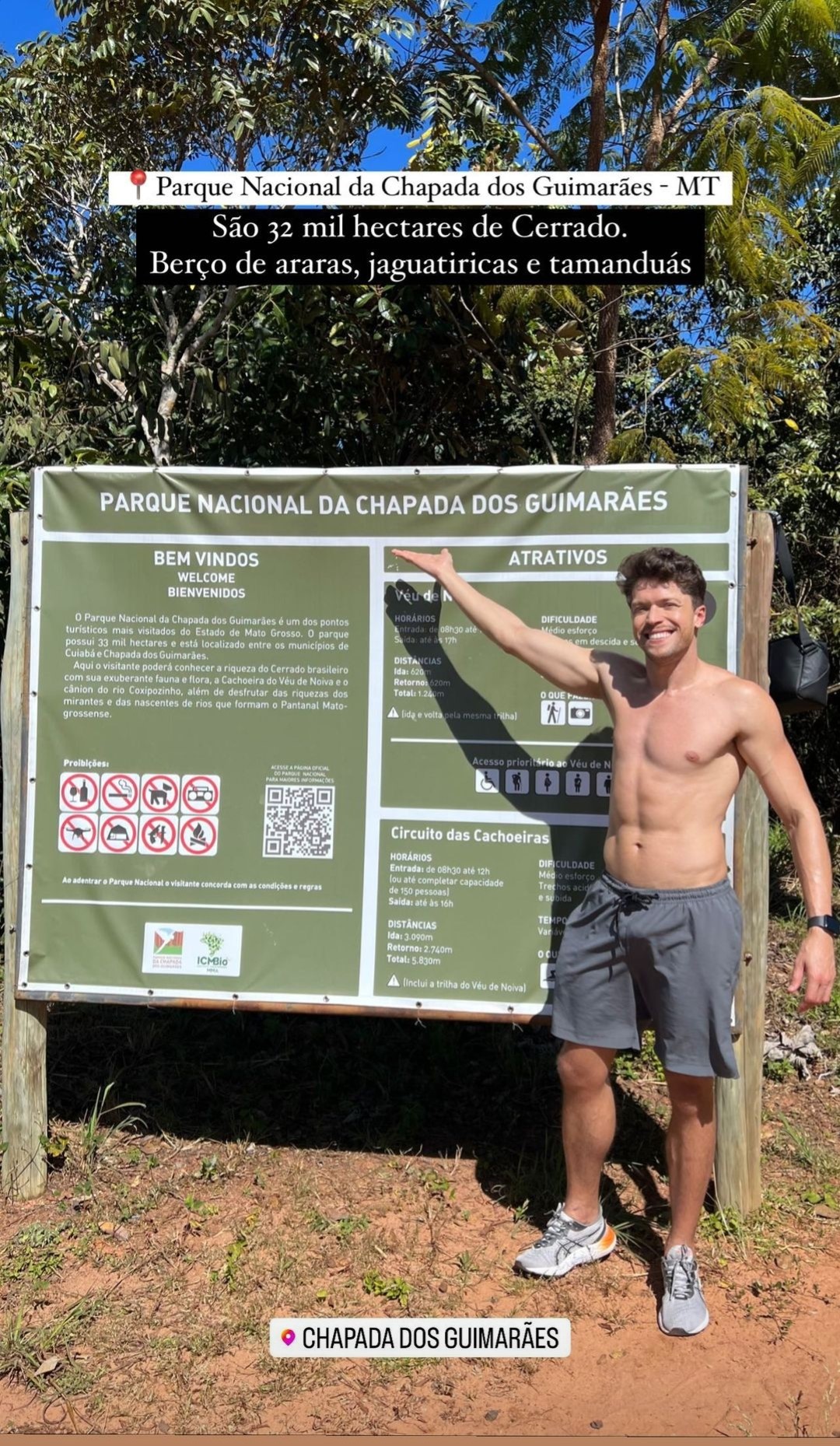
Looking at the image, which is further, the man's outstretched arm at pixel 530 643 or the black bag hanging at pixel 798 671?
the black bag hanging at pixel 798 671

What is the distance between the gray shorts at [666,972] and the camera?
3102 millimetres

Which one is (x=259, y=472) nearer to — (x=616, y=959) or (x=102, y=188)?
(x=616, y=959)

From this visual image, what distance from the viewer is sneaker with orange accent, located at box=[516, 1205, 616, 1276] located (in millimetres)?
3385

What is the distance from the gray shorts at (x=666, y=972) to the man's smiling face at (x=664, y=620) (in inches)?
26.7

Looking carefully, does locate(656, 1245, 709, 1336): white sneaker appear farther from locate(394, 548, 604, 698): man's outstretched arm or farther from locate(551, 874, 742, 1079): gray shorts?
locate(394, 548, 604, 698): man's outstretched arm

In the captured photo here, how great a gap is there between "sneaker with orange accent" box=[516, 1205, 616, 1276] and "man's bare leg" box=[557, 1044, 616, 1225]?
0.03 m

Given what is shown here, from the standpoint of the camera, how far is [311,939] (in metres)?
3.66

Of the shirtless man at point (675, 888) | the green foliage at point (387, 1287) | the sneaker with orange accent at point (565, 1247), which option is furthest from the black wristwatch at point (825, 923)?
the green foliage at point (387, 1287)

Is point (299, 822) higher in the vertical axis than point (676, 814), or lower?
lower

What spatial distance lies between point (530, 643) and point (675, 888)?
84 centimetres

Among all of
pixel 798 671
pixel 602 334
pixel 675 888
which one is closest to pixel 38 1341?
pixel 675 888

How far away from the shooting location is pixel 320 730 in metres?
3.69
